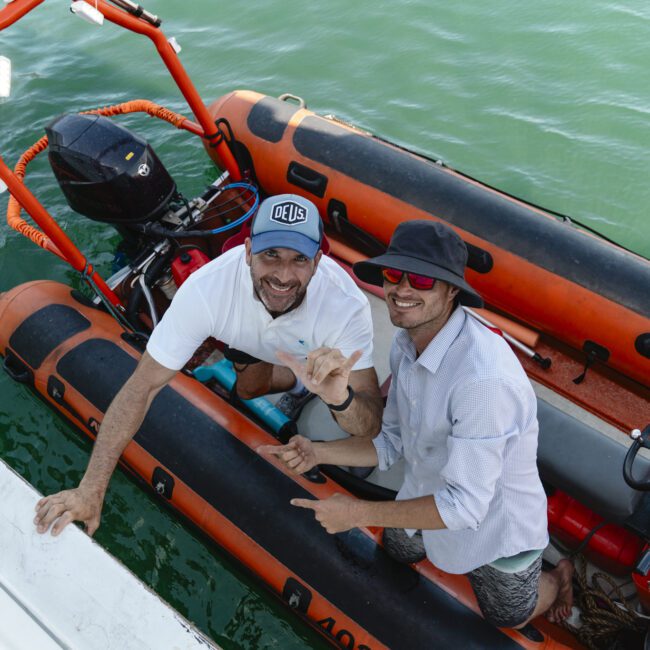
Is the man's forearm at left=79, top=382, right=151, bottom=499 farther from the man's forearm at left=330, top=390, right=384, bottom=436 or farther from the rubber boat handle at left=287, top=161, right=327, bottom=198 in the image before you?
the rubber boat handle at left=287, top=161, right=327, bottom=198

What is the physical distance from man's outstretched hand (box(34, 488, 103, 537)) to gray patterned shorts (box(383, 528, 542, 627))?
0.98 meters

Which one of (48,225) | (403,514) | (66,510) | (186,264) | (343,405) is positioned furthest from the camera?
(186,264)

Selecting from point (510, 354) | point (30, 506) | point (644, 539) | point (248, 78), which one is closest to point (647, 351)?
point (644, 539)

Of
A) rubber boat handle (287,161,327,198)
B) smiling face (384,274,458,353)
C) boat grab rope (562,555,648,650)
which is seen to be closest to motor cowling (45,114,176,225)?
rubber boat handle (287,161,327,198)

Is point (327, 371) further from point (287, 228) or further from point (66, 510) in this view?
point (66, 510)

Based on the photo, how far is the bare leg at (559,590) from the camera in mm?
2147

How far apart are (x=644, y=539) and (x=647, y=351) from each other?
843 millimetres

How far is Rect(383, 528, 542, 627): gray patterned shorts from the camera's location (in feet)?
5.94

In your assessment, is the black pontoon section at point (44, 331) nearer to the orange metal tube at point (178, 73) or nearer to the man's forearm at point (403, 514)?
the orange metal tube at point (178, 73)

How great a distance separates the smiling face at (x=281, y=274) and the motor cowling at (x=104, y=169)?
1.24m

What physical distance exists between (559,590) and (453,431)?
3.76 ft

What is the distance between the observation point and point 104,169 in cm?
283

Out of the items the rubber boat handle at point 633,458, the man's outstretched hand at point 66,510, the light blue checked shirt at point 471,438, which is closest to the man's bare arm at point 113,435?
the man's outstretched hand at point 66,510

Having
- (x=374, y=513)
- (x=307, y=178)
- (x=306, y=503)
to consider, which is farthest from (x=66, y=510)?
(x=307, y=178)
